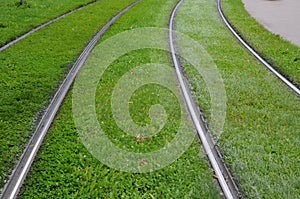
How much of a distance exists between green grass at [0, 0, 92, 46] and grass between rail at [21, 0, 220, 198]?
477cm

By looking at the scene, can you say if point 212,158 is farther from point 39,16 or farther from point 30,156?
point 39,16

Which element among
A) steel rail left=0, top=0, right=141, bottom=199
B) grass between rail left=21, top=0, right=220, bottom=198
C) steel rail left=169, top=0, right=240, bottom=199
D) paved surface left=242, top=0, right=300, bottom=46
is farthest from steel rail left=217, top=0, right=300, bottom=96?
steel rail left=0, top=0, right=141, bottom=199

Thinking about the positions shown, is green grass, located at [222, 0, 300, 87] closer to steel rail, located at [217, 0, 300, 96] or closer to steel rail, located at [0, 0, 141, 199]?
steel rail, located at [217, 0, 300, 96]

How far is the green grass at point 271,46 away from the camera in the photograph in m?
6.85

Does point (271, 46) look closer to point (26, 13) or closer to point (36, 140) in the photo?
point (36, 140)

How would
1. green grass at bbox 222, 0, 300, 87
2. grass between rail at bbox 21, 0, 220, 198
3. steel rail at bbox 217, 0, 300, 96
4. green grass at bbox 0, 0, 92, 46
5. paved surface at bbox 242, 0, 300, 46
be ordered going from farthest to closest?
paved surface at bbox 242, 0, 300, 46 → green grass at bbox 0, 0, 92, 46 → green grass at bbox 222, 0, 300, 87 → steel rail at bbox 217, 0, 300, 96 → grass between rail at bbox 21, 0, 220, 198

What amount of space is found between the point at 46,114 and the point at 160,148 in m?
1.74

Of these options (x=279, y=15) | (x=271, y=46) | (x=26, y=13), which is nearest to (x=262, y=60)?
(x=271, y=46)

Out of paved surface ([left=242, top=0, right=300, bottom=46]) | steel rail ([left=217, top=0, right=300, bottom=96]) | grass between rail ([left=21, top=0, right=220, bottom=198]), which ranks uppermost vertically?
steel rail ([left=217, top=0, right=300, bottom=96])

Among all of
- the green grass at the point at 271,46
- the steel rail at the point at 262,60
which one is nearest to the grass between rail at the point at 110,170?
the steel rail at the point at 262,60

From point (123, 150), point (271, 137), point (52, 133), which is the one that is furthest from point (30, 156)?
point (271, 137)

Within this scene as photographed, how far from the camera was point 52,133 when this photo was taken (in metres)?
4.27

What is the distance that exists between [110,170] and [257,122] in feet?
7.09

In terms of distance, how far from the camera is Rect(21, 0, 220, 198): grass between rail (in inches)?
130
